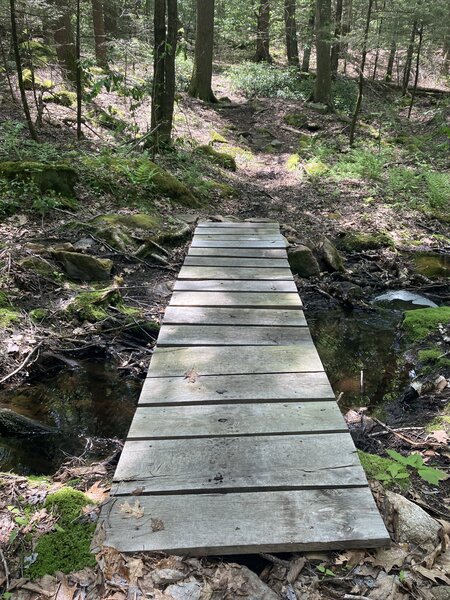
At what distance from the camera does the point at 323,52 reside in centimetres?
1788

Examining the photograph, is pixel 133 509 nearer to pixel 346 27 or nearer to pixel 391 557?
pixel 391 557

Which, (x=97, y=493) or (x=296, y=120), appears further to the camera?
(x=296, y=120)

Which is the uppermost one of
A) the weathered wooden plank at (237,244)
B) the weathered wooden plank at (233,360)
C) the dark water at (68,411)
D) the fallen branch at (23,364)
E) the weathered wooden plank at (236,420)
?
the weathered wooden plank at (236,420)

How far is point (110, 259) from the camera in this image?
606 centimetres

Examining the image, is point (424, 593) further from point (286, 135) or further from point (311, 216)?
point (286, 135)

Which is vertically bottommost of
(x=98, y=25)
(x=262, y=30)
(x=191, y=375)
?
(x=191, y=375)

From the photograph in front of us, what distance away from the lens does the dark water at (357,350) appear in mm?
4676

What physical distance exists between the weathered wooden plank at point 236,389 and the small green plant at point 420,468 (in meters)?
0.58

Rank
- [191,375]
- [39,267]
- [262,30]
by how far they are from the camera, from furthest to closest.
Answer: [262,30], [39,267], [191,375]

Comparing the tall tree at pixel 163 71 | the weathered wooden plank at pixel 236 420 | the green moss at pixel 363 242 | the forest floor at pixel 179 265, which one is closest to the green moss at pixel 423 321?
the forest floor at pixel 179 265

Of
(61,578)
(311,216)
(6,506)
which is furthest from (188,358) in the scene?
(311,216)

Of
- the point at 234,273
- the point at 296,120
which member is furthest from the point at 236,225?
the point at 296,120

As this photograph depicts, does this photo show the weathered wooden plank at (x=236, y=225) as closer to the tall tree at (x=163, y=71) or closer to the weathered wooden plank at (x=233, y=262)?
the weathered wooden plank at (x=233, y=262)

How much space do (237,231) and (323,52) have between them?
569 inches
